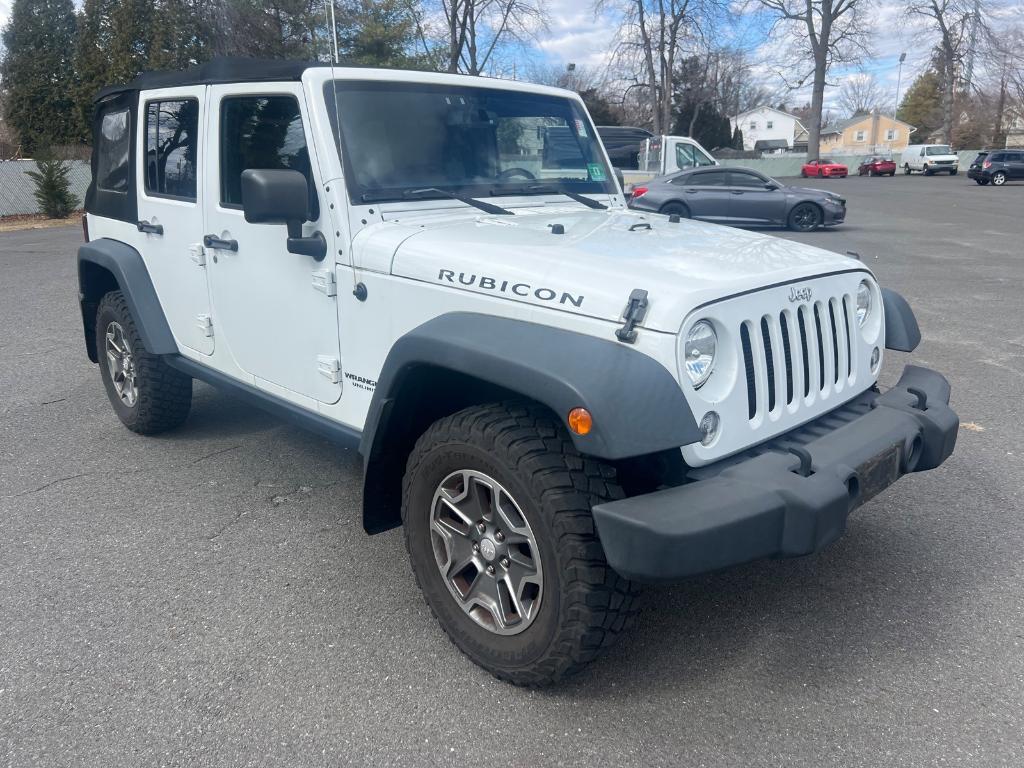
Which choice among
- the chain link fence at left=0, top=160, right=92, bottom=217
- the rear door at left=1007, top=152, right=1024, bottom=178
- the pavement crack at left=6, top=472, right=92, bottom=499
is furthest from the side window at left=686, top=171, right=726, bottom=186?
the rear door at left=1007, top=152, right=1024, bottom=178

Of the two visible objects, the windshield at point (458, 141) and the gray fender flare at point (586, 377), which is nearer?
the gray fender flare at point (586, 377)

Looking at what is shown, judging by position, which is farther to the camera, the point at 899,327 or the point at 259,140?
the point at 259,140

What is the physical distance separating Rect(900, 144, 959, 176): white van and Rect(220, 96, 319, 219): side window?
48.7m

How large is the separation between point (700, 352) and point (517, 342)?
55 centimetres

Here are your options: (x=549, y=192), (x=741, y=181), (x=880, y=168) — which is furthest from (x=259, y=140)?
(x=880, y=168)

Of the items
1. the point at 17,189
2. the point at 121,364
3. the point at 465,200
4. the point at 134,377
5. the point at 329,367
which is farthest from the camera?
the point at 17,189

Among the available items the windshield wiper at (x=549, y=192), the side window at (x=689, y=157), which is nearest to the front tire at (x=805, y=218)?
the side window at (x=689, y=157)

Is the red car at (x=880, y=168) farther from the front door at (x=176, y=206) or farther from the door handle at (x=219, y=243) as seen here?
the door handle at (x=219, y=243)

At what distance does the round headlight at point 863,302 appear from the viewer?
3273 millimetres

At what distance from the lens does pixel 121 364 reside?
5.12m

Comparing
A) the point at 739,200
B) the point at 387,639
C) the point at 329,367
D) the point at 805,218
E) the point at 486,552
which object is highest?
the point at 739,200

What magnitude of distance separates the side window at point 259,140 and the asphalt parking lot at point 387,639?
→ 1.50 metres

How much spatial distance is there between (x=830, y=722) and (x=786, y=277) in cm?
139

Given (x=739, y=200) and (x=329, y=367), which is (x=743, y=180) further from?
(x=329, y=367)
